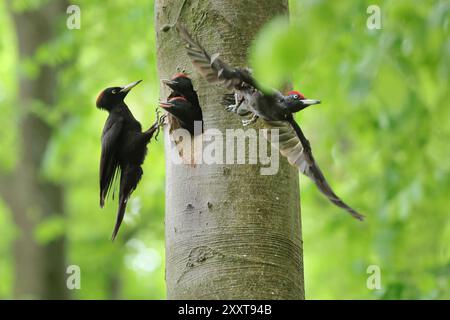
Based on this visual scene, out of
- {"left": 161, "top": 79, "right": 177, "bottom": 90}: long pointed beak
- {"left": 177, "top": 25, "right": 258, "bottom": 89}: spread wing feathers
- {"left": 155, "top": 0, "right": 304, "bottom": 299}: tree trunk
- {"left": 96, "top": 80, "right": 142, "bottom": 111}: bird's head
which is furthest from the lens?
{"left": 96, "top": 80, "right": 142, "bottom": 111}: bird's head

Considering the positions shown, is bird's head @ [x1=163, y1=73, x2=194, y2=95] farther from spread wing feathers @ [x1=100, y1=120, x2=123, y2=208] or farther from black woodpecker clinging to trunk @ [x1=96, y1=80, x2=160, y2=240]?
spread wing feathers @ [x1=100, y1=120, x2=123, y2=208]

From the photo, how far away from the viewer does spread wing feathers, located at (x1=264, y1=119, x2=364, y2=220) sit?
103 inches

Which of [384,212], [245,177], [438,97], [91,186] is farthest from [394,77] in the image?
[91,186]

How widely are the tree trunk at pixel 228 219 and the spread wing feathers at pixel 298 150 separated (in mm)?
200

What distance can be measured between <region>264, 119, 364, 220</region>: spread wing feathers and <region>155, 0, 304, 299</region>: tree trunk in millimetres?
200

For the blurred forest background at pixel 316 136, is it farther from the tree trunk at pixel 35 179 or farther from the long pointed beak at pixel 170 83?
the long pointed beak at pixel 170 83

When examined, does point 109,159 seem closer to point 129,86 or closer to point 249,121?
point 129,86

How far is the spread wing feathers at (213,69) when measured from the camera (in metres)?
2.55

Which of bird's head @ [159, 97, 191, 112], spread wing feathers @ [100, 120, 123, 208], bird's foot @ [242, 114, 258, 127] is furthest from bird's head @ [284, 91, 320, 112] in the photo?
spread wing feathers @ [100, 120, 123, 208]

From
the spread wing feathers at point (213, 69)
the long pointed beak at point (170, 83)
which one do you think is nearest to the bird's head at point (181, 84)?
the long pointed beak at point (170, 83)

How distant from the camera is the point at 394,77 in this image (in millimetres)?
2090

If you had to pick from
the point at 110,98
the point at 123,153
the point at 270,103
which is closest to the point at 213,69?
the point at 270,103

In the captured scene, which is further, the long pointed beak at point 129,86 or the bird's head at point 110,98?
the bird's head at point 110,98

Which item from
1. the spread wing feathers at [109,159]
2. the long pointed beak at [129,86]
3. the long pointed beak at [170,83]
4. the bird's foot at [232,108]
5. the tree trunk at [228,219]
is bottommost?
the tree trunk at [228,219]
